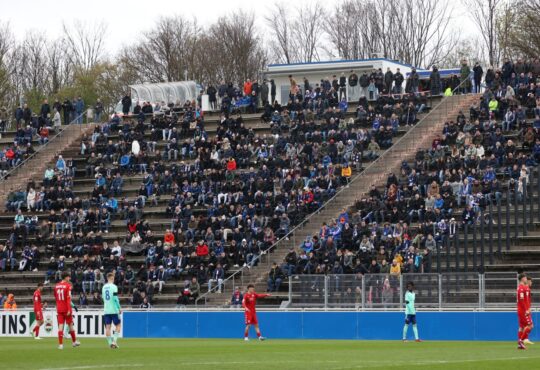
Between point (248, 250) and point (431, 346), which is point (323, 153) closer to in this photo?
point (248, 250)

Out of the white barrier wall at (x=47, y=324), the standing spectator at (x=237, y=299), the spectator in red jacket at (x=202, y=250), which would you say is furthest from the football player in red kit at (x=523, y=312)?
the spectator in red jacket at (x=202, y=250)

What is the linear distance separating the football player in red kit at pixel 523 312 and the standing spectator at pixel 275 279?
17.5 metres

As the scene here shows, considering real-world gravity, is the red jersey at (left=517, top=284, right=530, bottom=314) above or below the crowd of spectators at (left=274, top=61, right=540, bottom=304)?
below

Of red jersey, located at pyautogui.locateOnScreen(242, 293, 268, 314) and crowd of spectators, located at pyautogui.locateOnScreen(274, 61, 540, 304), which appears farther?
crowd of spectators, located at pyautogui.locateOnScreen(274, 61, 540, 304)

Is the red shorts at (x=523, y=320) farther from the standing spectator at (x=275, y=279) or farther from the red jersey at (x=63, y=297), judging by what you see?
the standing spectator at (x=275, y=279)

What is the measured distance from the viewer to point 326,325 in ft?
144

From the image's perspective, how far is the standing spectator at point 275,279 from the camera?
5003cm

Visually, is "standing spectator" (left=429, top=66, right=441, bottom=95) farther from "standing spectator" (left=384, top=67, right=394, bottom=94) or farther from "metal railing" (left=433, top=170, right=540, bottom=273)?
"metal railing" (left=433, top=170, right=540, bottom=273)

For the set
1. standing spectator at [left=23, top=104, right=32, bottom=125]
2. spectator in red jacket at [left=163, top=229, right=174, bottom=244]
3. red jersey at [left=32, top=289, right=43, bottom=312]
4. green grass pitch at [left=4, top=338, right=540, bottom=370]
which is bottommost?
green grass pitch at [left=4, top=338, right=540, bottom=370]

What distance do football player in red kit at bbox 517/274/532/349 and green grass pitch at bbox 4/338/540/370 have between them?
16.1 inches

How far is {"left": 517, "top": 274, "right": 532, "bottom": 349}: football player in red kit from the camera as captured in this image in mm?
32594

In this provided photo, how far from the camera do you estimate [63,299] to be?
118ft

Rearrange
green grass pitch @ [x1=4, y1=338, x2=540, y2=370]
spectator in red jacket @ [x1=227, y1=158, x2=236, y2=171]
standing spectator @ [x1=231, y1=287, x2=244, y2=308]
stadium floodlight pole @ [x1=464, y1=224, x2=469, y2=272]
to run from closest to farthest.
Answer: green grass pitch @ [x1=4, y1=338, x2=540, y2=370] < stadium floodlight pole @ [x1=464, y1=224, x2=469, y2=272] < standing spectator @ [x1=231, y1=287, x2=244, y2=308] < spectator in red jacket @ [x1=227, y1=158, x2=236, y2=171]

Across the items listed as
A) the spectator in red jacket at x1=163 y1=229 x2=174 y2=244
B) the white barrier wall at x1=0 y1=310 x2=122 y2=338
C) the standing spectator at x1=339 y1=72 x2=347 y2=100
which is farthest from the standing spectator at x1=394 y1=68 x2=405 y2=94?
the white barrier wall at x1=0 y1=310 x2=122 y2=338
